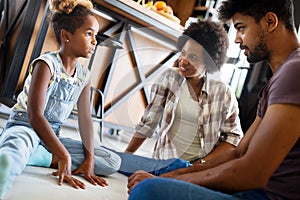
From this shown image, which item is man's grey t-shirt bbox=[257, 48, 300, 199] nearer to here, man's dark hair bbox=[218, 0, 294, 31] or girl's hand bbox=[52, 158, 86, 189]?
man's dark hair bbox=[218, 0, 294, 31]

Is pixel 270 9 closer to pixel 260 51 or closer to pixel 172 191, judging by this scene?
pixel 260 51

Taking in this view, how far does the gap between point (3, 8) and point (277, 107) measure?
1839 millimetres

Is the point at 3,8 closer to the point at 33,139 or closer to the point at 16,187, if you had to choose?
the point at 33,139

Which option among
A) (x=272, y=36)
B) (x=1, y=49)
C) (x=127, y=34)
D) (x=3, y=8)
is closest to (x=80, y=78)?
(x=127, y=34)

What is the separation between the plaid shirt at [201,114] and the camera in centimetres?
113

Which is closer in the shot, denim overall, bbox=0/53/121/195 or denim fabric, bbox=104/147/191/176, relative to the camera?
denim overall, bbox=0/53/121/195

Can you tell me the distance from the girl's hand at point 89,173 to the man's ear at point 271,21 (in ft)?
2.20

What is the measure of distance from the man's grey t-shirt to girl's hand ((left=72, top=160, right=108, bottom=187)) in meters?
0.57

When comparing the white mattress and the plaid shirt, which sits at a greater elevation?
the plaid shirt

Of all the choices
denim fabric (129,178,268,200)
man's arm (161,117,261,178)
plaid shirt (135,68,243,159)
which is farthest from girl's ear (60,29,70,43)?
denim fabric (129,178,268,200)

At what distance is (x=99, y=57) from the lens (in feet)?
3.91

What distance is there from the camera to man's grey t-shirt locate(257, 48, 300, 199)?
22.5 inches

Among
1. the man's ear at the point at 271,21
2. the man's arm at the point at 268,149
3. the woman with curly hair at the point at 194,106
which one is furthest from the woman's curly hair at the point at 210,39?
the man's arm at the point at 268,149

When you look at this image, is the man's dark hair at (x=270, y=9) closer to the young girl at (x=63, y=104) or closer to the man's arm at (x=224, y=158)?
the man's arm at (x=224, y=158)
